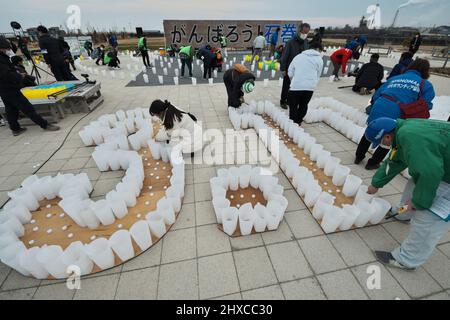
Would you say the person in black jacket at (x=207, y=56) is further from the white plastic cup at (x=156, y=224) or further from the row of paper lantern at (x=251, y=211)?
the white plastic cup at (x=156, y=224)

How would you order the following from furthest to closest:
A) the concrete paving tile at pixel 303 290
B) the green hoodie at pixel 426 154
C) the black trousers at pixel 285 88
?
the black trousers at pixel 285 88
the concrete paving tile at pixel 303 290
the green hoodie at pixel 426 154

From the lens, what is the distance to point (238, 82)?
5090 millimetres

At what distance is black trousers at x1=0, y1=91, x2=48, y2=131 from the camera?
4.53 m

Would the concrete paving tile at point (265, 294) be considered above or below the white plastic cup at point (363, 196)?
below

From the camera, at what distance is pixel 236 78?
514 cm

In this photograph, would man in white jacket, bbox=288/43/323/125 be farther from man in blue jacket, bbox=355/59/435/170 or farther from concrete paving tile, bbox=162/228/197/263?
concrete paving tile, bbox=162/228/197/263

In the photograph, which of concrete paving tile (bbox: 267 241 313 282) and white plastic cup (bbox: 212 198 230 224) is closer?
concrete paving tile (bbox: 267 241 313 282)

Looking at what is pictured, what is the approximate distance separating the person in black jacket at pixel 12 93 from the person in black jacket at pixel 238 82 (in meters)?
4.60

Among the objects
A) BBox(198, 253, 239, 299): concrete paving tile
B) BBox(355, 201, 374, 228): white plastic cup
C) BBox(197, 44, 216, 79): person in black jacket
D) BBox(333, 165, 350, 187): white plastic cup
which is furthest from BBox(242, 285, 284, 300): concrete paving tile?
BBox(197, 44, 216, 79): person in black jacket

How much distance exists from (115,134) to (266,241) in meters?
3.80

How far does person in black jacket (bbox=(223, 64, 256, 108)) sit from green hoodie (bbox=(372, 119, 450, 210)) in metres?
3.86

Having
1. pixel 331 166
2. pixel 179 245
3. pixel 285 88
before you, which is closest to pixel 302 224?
pixel 331 166

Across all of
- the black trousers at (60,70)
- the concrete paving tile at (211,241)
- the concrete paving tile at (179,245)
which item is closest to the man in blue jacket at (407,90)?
the concrete paving tile at (211,241)

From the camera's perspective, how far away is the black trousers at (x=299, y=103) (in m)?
4.59
